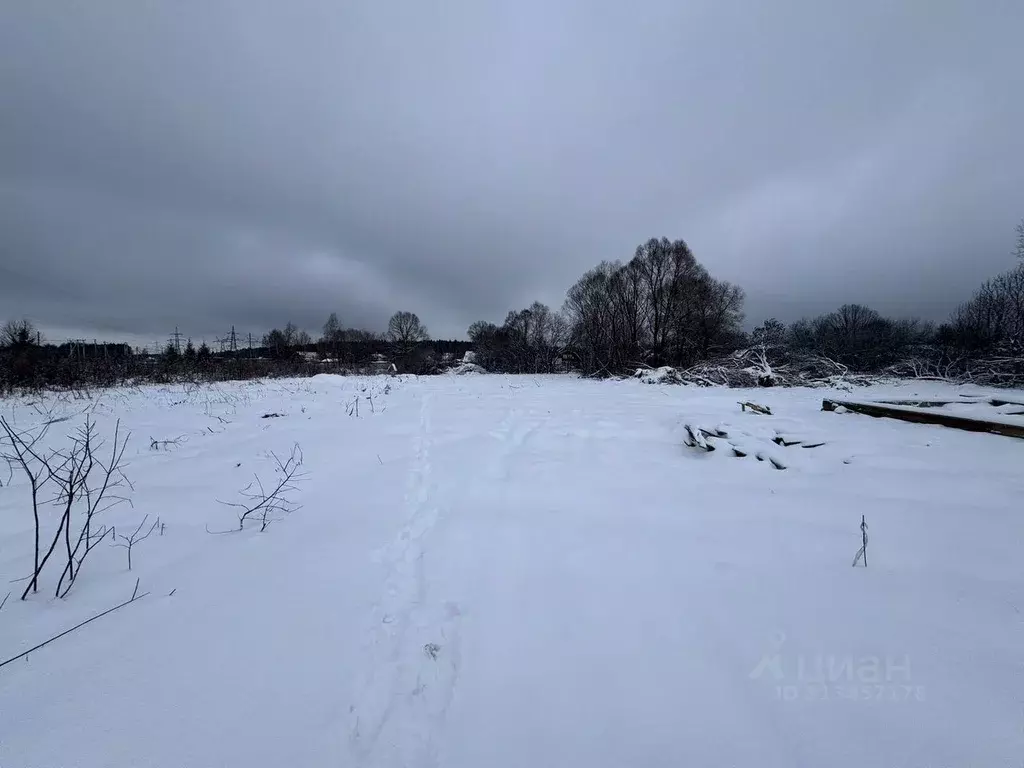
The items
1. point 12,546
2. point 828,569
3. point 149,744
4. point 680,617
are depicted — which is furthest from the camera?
point 12,546

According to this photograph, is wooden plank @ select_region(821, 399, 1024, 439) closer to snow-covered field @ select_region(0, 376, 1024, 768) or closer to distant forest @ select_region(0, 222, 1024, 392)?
snow-covered field @ select_region(0, 376, 1024, 768)

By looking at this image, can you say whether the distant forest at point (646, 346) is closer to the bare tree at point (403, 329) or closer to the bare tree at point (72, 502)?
the bare tree at point (403, 329)

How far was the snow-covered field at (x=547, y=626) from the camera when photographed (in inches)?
47.3

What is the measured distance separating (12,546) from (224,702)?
8.11 ft

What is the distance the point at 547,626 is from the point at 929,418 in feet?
20.7

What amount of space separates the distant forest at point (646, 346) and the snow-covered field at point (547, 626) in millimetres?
12792

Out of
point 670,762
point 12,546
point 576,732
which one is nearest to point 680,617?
point 670,762

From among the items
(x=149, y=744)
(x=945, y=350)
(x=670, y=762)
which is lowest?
(x=670, y=762)

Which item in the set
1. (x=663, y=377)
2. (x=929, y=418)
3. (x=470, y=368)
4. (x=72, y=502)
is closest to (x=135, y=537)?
(x=72, y=502)

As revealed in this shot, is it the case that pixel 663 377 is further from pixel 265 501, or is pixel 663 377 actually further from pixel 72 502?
pixel 72 502

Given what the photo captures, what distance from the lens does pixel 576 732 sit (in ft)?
4.09

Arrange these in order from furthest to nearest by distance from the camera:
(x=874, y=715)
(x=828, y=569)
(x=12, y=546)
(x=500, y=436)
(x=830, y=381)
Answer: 1. (x=830, y=381)
2. (x=500, y=436)
3. (x=12, y=546)
4. (x=828, y=569)
5. (x=874, y=715)

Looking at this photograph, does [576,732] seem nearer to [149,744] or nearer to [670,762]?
[670,762]

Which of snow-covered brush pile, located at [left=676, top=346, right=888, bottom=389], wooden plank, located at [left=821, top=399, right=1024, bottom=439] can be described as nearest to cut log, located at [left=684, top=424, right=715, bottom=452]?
wooden plank, located at [left=821, top=399, right=1024, bottom=439]
